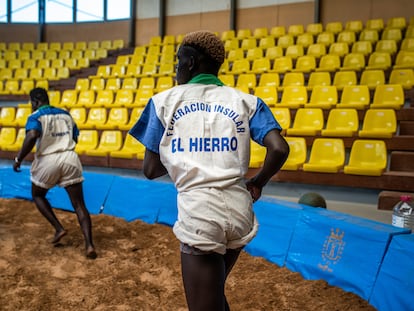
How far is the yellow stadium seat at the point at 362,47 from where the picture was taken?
845 centimetres

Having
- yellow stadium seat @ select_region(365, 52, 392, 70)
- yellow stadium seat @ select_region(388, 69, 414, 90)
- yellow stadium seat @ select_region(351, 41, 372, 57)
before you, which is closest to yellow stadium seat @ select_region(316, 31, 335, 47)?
yellow stadium seat @ select_region(351, 41, 372, 57)

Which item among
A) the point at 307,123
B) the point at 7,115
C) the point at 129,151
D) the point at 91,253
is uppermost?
the point at 307,123

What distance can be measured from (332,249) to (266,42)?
26.0 feet

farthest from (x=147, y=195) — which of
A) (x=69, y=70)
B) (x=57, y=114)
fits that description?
(x=69, y=70)

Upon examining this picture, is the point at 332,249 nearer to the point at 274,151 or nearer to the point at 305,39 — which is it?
the point at 274,151

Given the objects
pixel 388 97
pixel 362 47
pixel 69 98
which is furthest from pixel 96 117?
pixel 362 47

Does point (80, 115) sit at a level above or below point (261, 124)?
below

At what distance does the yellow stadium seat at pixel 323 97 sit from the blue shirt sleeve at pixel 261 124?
4862mm

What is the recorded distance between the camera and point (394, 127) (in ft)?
17.3

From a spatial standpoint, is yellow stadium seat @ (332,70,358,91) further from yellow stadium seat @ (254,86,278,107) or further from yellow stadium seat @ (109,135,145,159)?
yellow stadium seat @ (109,135,145,159)

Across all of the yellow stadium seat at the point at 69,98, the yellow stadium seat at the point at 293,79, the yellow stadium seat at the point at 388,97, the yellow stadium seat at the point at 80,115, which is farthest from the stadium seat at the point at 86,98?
the yellow stadium seat at the point at 388,97

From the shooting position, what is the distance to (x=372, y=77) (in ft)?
22.8

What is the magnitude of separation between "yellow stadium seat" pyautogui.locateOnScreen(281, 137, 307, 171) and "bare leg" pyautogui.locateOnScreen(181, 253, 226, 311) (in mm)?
3607

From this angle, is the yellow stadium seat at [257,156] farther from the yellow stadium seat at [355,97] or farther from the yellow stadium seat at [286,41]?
the yellow stadium seat at [286,41]
